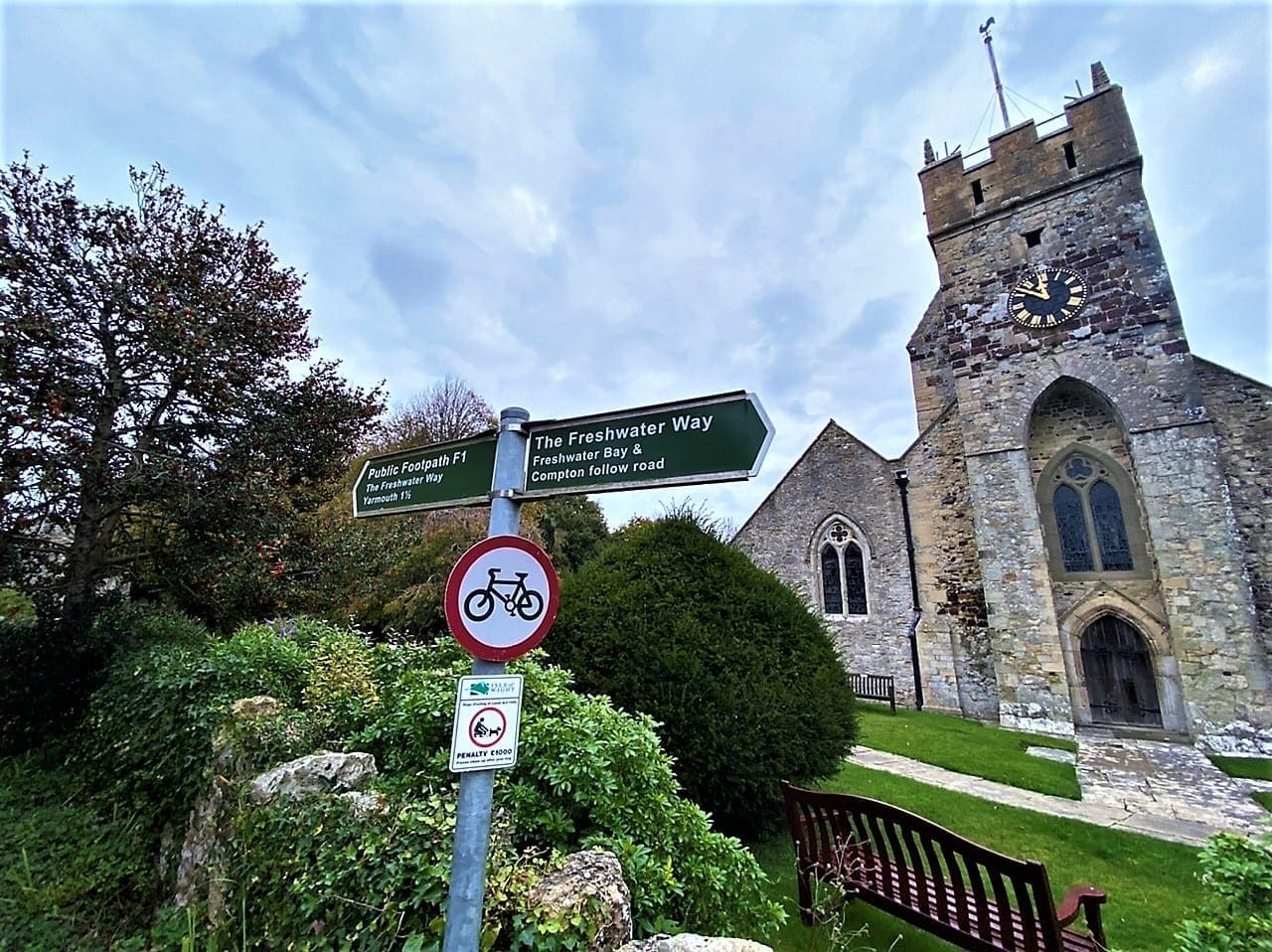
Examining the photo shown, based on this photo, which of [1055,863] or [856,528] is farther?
[856,528]

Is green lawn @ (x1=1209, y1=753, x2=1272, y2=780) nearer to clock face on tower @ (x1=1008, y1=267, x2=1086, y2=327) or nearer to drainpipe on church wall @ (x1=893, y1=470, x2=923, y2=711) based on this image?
drainpipe on church wall @ (x1=893, y1=470, x2=923, y2=711)

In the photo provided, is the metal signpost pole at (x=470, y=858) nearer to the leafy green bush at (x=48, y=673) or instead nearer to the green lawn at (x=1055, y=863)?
the green lawn at (x=1055, y=863)

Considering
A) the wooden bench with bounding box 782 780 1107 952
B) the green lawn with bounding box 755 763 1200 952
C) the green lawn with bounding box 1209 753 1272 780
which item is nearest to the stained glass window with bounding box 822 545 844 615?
the green lawn with bounding box 1209 753 1272 780

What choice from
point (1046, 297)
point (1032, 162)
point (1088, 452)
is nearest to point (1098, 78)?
point (1032, 162)

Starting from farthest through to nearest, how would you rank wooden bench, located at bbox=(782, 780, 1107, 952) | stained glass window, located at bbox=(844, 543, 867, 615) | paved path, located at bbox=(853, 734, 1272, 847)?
1. stained glass window, located at bbox=(844, 543, 867, 615)
2. paved path, located at bbox=(853, 734, 1272, 847)
3. wooden bench, located at bbox=(782, 780, 1107, 952)

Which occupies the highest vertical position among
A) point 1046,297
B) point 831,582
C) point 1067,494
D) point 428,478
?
point 1046,297

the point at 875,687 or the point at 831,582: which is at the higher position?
the point at 831,582

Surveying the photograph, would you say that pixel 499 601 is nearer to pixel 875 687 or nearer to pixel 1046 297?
pixel 875 687

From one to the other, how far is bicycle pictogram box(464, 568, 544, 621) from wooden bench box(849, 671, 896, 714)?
14315 mm

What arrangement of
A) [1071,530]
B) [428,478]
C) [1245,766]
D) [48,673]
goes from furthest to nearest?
1. [1071,530]
2. [1245,766]
3. [48,673]
4. [428,478]

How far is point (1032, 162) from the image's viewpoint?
14164mm

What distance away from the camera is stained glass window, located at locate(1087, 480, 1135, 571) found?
12.6 meters

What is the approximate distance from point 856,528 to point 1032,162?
10879 millimetres

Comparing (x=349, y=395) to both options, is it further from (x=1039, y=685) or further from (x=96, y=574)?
(x=1039, y=685)
